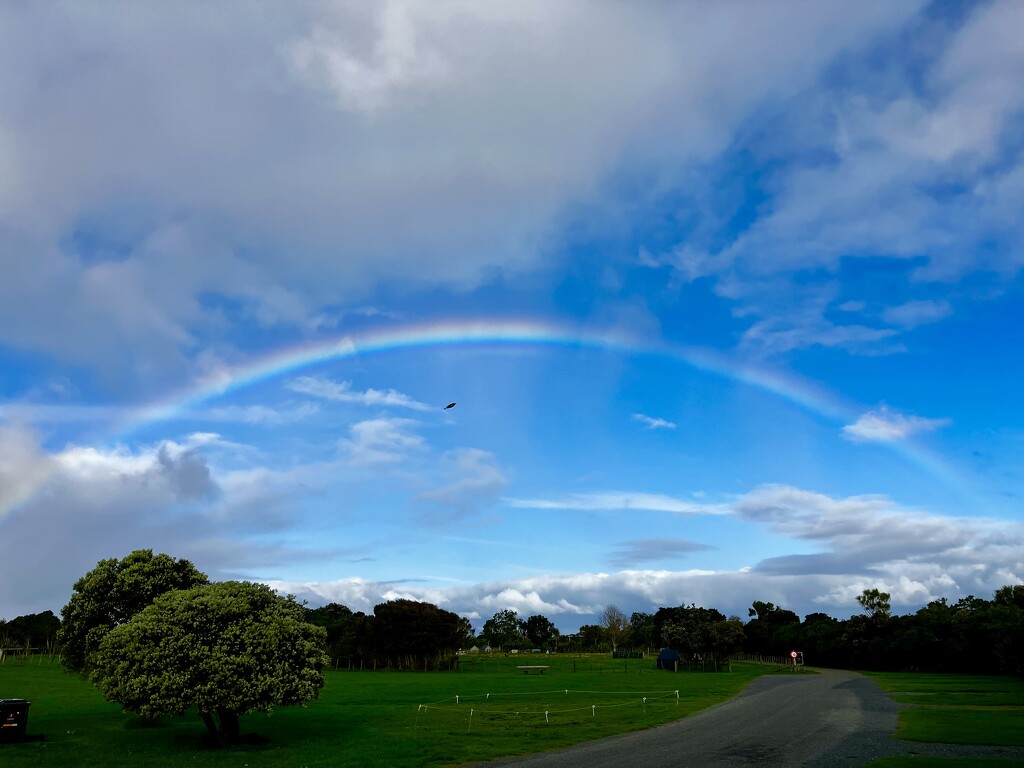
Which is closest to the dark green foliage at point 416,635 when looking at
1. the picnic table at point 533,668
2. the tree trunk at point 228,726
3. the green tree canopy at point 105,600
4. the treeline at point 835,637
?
the treeline at point 835,637

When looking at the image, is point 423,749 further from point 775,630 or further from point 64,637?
point 775,630

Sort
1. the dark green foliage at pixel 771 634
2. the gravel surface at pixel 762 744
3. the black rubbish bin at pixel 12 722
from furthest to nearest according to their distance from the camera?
1. the dark green foliage at pixel 771 634
2. the black rubbish bin at pixel 12 722
3. the gravel surface at pixel 762 744

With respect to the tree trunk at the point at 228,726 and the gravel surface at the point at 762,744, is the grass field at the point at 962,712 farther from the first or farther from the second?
the tree trunk at the point at 228,726

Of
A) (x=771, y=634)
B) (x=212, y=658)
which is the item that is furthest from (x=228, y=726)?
(x=771, y=634)

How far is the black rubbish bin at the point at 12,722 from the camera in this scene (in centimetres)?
3297

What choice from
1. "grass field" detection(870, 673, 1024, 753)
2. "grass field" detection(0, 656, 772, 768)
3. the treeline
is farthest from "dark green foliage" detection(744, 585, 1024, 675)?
"grass field" detection(0, 656, 772, 768)

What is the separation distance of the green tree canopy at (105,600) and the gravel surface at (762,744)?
854 inches

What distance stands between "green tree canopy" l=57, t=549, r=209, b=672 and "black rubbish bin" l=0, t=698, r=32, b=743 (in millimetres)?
3987

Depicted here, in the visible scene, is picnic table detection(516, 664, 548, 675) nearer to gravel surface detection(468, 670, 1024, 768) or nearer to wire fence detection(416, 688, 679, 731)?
wire fence detection(416, 688, 679, 731)

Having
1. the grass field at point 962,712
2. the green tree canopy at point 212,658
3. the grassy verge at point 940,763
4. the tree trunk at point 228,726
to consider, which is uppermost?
A: the green tree canopy at point 212,658

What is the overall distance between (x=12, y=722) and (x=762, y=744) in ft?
113

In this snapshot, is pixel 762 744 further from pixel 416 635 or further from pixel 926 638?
pixel 416 635

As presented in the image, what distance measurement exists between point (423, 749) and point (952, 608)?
12163 cm

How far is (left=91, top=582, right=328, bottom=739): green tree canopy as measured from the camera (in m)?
29.8
